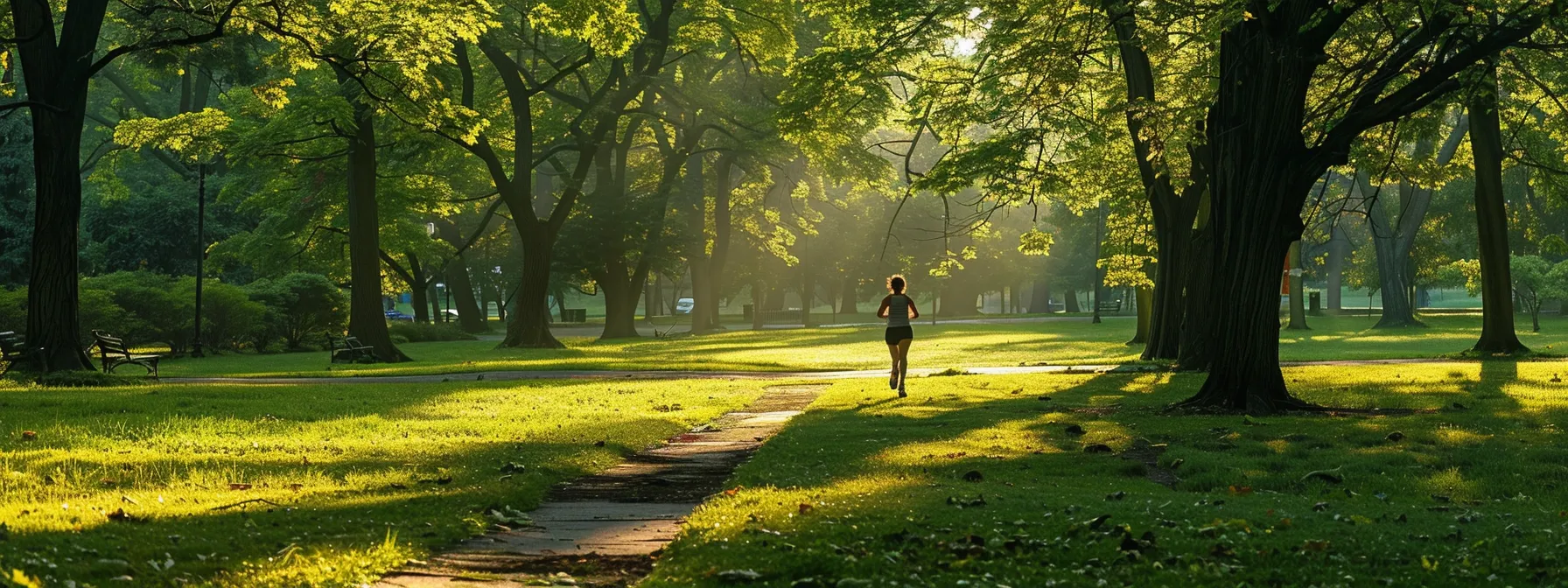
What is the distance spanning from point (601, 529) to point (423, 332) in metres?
45.4

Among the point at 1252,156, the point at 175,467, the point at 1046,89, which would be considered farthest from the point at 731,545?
the point at 1046,89

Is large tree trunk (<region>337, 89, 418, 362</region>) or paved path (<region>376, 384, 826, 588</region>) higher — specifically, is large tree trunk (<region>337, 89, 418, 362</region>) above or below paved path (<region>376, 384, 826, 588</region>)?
above

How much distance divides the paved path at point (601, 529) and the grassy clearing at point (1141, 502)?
1.11ft

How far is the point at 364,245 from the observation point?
114ft

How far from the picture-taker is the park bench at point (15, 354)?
67.9 feet

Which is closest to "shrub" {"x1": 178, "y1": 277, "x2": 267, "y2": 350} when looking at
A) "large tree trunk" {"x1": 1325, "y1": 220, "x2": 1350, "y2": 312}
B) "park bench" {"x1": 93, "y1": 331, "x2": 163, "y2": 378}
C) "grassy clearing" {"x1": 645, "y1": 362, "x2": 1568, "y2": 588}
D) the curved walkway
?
the curved walkway

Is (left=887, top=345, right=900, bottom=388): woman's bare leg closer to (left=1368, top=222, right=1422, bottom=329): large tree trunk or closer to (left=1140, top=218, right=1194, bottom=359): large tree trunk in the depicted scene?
(left=1140, top=218, right=1194, bottom=359): large tree trunk

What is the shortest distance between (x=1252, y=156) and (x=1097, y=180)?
11.7 m

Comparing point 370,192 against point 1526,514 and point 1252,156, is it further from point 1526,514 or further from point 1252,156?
point 1526,514

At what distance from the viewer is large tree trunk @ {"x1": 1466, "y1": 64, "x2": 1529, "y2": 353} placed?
2778 cm

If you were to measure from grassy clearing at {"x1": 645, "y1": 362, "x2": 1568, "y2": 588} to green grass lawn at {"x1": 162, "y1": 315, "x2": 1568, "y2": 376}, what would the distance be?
1393 cm

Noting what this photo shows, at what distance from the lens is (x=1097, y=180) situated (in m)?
28.3

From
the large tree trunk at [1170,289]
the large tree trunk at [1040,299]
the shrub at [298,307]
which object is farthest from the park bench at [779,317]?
the large tree trunk at [1170,289]

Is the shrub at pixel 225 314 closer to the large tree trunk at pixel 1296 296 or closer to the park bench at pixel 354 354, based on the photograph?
the park bench at pixel 354 354
